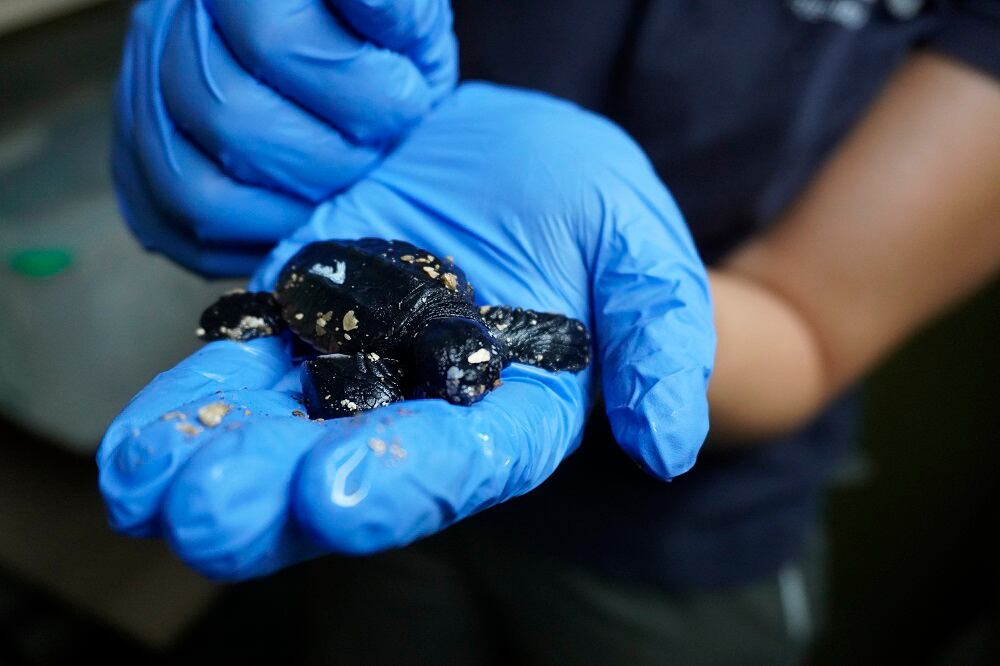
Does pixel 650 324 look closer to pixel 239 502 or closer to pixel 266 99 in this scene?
pixel 239 502

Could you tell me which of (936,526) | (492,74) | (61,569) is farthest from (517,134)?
(936,526)

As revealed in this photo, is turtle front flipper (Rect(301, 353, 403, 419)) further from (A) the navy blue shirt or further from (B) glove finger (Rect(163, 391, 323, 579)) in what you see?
(A) the navy blue shirt

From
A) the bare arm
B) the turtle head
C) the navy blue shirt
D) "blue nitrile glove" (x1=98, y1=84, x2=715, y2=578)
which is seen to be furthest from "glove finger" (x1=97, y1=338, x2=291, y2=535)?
the bare arm

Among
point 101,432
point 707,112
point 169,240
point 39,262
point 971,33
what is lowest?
point 101,432

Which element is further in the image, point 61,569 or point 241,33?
point 61,569

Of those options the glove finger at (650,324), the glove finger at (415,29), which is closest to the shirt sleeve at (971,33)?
the glove finger at (650,324)

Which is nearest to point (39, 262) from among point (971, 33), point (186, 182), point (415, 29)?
point (186, 182)

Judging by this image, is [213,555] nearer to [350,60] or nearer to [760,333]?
[350,60]
